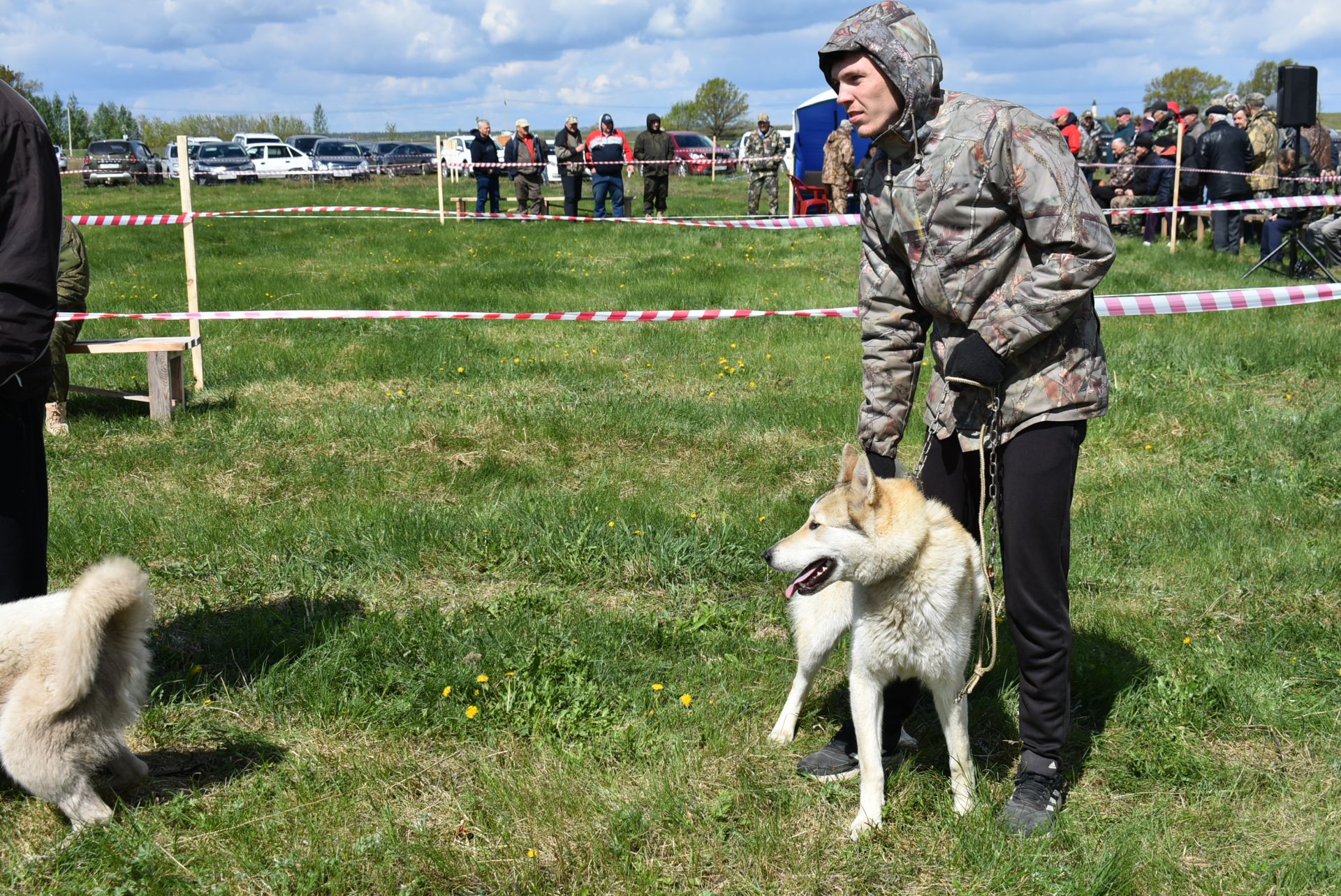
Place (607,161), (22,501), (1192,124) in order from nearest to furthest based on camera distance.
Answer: (22,501) < (1192,124) < (607,161)

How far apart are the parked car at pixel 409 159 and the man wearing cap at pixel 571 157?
18120 mm

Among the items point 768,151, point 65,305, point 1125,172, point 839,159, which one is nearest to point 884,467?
point 65,305

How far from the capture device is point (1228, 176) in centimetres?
1472

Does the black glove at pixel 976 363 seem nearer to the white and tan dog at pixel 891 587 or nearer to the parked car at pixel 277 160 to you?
the white and tan dog at pixel 891 587

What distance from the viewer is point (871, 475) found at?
9.55ft

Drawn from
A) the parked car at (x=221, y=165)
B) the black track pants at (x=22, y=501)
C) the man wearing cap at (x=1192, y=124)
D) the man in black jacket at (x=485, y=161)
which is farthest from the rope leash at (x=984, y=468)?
the parked car at (x=221, y=165)

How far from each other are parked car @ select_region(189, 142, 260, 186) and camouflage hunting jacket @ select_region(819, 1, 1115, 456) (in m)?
32.9

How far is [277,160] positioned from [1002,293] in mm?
36209

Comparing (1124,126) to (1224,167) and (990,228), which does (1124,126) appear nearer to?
(1224,167)

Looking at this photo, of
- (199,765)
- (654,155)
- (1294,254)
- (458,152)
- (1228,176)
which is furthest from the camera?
(458,152)

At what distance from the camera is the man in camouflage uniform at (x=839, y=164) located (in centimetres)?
1748

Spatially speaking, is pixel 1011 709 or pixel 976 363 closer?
pixel 976 363

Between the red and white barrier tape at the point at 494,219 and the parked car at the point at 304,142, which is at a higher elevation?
the parked car at the point at 304,142

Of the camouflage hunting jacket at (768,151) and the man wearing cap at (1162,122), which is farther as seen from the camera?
the camouflage hunting jacket at (768,151)
